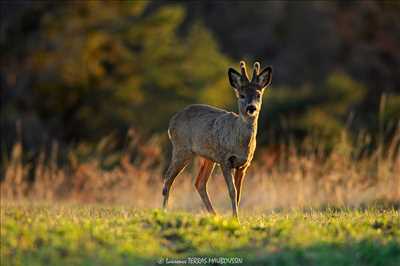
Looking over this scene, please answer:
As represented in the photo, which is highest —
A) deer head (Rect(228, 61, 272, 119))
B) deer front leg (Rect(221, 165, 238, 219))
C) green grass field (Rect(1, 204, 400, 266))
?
deer head (Rect(228, 61, 272, 119))

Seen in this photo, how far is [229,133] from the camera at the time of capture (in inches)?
446

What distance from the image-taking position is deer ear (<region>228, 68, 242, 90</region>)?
447 inches

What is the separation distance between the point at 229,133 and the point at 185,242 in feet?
9.30

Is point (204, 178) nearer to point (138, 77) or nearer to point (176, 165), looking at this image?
point (176, 165)

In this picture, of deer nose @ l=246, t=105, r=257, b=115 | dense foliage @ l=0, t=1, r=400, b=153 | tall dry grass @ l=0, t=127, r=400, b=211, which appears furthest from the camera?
dense foliage @ l=0, t=1, r=400, b=153

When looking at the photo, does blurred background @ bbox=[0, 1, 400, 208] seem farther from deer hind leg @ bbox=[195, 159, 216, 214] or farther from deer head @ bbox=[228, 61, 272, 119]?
deer head @ bbox=[228, 61, 272, 119]

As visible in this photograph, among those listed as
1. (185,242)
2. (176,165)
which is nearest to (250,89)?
(176,165)

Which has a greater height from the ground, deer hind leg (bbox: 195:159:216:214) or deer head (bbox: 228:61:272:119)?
deer head (bbox: 228:61:272:119)

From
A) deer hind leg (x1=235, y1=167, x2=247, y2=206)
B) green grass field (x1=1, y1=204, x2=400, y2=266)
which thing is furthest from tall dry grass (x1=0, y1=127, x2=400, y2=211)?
green grass field (x1=1, y1=204, x2=400, y2=266)

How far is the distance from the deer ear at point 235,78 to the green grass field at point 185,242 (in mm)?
2390

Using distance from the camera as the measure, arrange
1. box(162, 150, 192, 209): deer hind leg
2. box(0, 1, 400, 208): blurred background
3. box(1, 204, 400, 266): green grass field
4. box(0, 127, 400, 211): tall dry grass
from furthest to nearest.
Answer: box(0, 1, 400, 208): blurred background
box(0, 127, 400, 211): tall dry grass
box(162, 150, 192, 209): deer hind leg
box(1, 204, 400, 266): green grass field

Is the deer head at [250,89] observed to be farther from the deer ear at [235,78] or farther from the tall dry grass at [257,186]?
the tall dry grass at [257,186]

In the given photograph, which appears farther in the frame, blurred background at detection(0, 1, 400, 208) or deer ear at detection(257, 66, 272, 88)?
blurred background at detection(0, 1, 400, 208)

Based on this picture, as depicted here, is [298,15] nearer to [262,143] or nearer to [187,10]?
[187,10]
